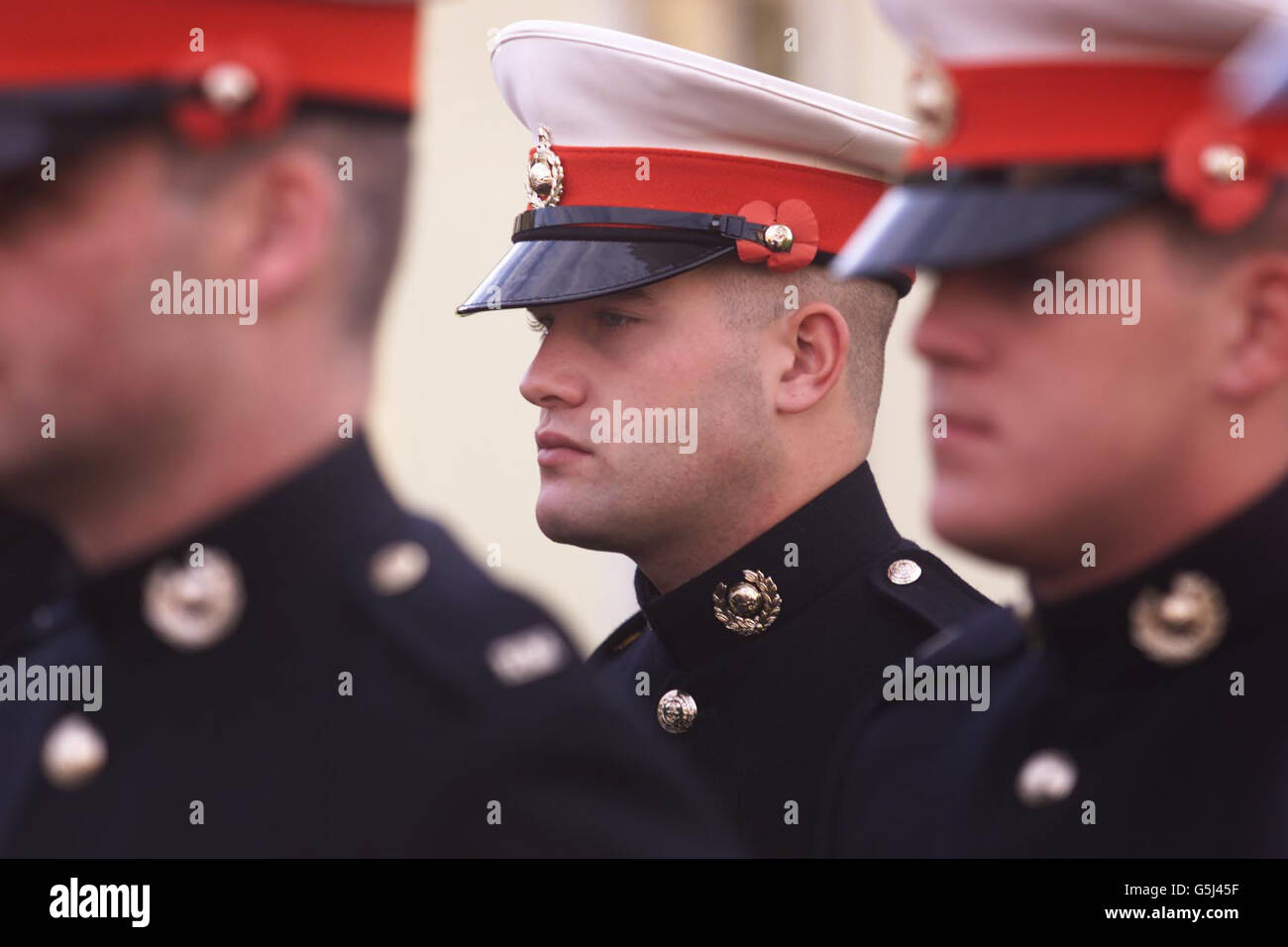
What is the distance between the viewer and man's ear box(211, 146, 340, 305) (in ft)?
7.50

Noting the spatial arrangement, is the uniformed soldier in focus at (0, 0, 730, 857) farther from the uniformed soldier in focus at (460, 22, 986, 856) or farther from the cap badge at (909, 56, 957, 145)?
the uniformed soldier in focus at (460, 22, 986, 856)

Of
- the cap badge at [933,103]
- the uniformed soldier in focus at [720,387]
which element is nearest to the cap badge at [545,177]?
the uniformed soldier in focus at [720,387]

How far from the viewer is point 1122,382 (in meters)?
2.31

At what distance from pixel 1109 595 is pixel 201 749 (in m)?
1.06

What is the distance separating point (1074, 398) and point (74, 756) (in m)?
1.21

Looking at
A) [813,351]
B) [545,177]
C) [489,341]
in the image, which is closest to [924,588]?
[813,351]

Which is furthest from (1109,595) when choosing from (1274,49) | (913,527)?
(913,527)

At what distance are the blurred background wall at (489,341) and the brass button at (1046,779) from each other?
557cm

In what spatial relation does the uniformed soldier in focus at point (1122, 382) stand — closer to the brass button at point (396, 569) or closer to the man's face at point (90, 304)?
the brass button at point (396, 569)

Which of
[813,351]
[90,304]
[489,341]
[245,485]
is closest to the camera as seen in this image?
[90,304]

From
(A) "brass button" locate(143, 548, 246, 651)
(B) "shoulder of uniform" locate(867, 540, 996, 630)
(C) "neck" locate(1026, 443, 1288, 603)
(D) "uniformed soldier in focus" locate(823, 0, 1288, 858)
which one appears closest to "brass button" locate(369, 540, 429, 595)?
(A) "brass button" locate(143, 548, 246, 651)

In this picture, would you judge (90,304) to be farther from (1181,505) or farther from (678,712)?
(678,712)

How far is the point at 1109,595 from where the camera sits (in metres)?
2.42

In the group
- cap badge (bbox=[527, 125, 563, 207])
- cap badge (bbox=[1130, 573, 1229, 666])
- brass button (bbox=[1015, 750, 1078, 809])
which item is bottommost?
brass button (bbox=[1015, 750, 1078, 809])
